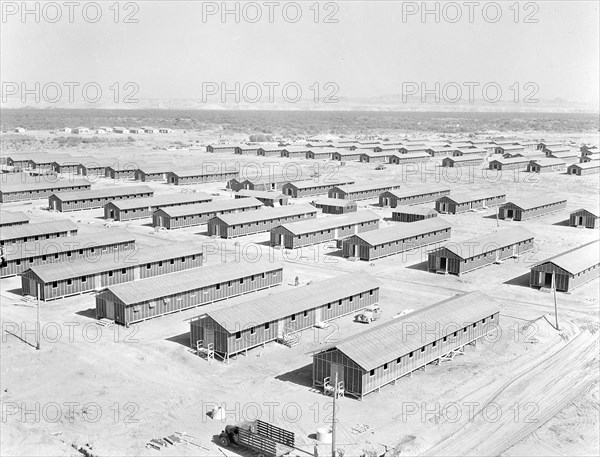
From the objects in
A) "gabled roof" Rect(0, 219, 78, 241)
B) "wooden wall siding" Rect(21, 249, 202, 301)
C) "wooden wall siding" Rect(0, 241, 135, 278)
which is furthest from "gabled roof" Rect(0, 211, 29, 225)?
"wooden wall siding" Rect(21, 249, 202, 301)

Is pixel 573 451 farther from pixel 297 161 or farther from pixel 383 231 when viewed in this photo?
pixel 297 161

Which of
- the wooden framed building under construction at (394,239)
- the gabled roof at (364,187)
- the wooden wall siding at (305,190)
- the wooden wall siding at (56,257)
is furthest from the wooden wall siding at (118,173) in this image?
the wooden framed building under construction at (394,239)

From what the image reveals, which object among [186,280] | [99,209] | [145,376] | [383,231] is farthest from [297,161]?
[145,376]

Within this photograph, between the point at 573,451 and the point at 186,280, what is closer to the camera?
the point at 573,451

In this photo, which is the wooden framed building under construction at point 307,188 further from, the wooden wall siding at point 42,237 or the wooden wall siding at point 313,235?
the wooden wall siding at point 42,237

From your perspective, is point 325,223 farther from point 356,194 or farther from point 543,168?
point 543,168

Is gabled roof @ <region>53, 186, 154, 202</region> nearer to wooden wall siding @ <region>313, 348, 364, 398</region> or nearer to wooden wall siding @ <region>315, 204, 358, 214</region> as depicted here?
wooden wall siding @ <region>315, 204, 358, 214</region>
